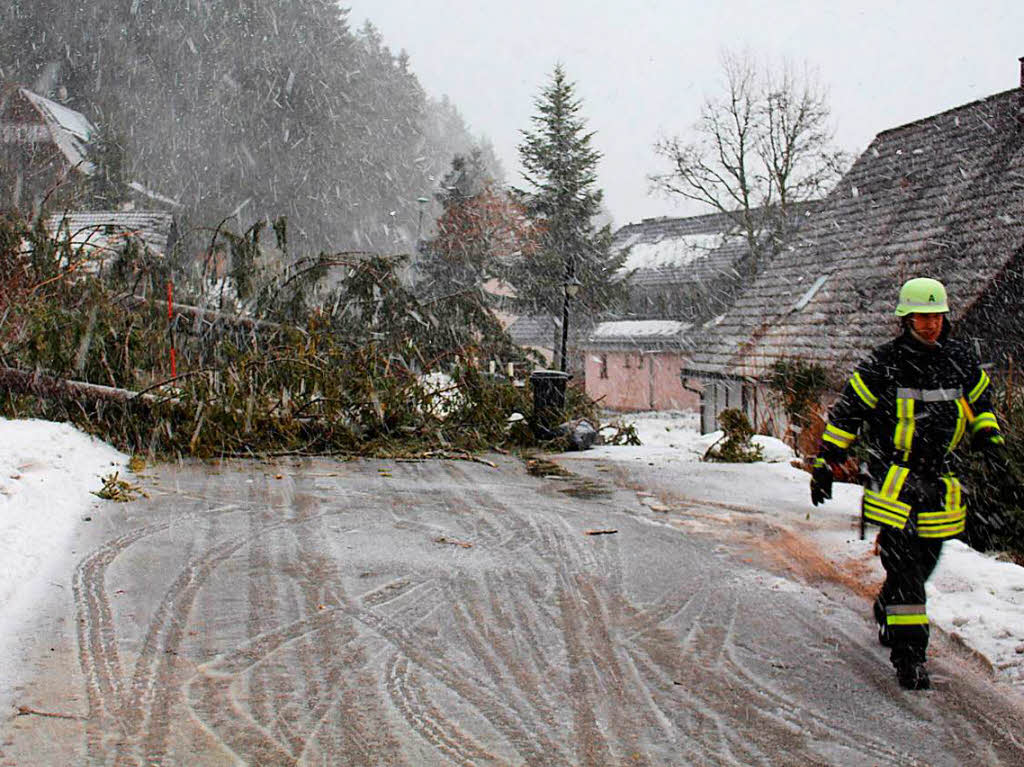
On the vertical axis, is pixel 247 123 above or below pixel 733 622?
Result: above

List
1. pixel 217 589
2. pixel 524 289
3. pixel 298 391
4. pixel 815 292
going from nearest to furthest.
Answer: pixel 217 589
pixel 298 391
pixel 815 292
pixel 524 289

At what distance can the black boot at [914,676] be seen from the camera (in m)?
4.30

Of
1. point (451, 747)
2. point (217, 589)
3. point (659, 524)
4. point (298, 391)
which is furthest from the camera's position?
point (298, 391)

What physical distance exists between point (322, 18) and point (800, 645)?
51.7m

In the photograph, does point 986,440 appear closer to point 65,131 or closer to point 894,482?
point 894,482

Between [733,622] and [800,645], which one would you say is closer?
[800,645]

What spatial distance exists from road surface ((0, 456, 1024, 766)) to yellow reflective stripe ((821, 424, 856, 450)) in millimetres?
1082

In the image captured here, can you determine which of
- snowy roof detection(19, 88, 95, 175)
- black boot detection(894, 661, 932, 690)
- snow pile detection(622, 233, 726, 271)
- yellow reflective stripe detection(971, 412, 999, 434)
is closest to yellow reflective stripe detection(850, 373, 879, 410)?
yellow reflective stripe detection(971, 412, 999, 434)

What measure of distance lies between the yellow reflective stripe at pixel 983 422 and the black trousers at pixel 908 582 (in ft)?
1.84

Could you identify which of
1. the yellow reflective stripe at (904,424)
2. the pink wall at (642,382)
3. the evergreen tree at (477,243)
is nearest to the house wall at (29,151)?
the evergreen tree at (477,243)

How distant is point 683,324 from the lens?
1522 inches

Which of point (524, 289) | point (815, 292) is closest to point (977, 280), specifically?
point (815, 292)

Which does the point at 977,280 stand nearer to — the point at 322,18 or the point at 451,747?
the point at 451,747

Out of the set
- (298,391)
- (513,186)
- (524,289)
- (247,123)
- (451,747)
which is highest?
(247,123)
